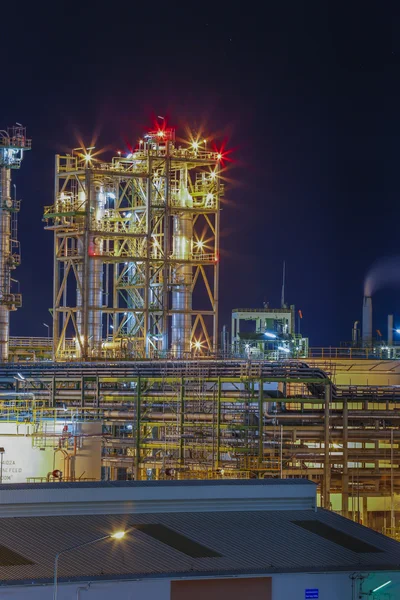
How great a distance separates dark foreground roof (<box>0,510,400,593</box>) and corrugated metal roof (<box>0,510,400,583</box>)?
0.02m

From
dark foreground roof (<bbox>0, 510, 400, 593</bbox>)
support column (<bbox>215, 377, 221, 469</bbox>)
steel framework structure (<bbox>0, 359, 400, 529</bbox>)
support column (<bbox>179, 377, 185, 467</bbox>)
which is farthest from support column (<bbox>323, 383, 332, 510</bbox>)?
dark foreground roof (<bbox>0, 510, 400, 593</bbox>)

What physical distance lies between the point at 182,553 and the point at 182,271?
40.5 metres

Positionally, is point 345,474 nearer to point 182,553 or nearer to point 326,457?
point 326,457

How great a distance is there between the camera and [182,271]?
6419cm

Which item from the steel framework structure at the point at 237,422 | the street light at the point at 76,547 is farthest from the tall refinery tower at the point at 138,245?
the street light at the point at 76,547

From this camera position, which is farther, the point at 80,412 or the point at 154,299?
the point at 154,299

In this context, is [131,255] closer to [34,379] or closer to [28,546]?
[34,379]

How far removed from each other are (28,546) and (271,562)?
217 inches

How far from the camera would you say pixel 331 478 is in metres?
40.6

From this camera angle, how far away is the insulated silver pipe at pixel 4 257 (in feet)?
198

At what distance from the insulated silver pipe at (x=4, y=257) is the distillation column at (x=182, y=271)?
32.6 feet

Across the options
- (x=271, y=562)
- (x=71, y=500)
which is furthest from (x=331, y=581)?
(x=71, y=500)

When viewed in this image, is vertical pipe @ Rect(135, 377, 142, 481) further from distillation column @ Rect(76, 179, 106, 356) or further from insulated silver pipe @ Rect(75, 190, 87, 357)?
insulated silver pipe @ Rect(75, 190, 87, 357)

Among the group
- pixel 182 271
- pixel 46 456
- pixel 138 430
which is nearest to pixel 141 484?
pixel 46 456
